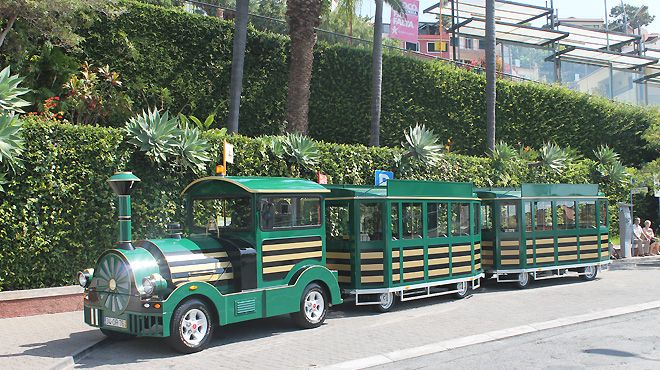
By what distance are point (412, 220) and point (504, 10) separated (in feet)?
79.4

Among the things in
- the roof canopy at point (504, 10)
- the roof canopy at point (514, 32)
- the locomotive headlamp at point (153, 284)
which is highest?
the roof canopy at point (504, 10)

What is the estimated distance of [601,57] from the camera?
36938 mm

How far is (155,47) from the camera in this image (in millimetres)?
19766

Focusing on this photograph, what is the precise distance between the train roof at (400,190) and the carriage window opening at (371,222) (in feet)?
0.69

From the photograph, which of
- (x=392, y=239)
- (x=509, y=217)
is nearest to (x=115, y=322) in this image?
(x=392, y=239)

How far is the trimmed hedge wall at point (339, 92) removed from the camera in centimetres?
1956

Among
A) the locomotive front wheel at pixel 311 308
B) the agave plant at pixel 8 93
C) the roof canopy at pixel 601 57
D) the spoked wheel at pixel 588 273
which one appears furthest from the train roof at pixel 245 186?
the roof canopy at pixel 601 57

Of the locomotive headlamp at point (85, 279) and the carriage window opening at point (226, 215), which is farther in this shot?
the carriage window opening at point (226, 215)

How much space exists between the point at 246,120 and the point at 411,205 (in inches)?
421

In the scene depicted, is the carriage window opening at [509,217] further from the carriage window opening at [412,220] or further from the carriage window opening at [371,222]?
the carriage window opening at [371,222]

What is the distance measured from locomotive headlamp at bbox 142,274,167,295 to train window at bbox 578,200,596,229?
1179 centimetres

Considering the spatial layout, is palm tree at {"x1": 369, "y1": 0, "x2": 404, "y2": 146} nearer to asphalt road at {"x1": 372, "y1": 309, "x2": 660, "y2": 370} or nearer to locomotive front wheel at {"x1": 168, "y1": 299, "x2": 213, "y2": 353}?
asphalt road at {"x1": 372, "y1": 309, "x2": 660, "y2": 370}

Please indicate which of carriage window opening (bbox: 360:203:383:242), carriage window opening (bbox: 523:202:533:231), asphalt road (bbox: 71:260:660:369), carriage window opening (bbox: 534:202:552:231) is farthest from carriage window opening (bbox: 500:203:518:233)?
carriage window opening (bbox: 360:203:383:242)

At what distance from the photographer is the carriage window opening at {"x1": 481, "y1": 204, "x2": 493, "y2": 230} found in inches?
607
